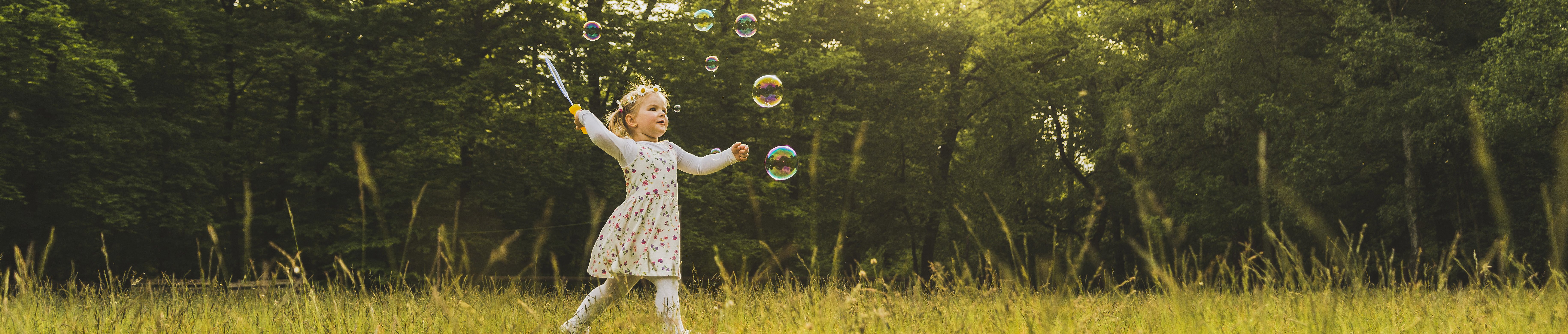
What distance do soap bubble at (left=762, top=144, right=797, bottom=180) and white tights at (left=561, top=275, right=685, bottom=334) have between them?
2.09 m

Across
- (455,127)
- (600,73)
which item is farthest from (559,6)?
(455,127)

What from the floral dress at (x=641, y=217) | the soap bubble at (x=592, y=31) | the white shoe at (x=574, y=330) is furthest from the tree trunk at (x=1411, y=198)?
the white shoe at (x=574, y=330)

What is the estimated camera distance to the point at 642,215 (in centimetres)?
435

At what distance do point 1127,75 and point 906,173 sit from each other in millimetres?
5616

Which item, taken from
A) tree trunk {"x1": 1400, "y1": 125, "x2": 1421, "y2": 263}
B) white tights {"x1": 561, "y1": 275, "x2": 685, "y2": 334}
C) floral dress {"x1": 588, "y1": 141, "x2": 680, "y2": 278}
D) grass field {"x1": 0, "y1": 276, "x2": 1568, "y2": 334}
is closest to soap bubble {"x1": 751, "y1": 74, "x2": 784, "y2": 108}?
grass field {"x1": 0, "y1": 276, "x2": 1568, "y2": 334}

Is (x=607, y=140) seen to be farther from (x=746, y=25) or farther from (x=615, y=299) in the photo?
(x=746, y=25)

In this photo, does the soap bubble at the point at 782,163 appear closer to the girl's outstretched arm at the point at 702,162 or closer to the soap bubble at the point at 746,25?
the girl's outstretched arm at the point at 702,162

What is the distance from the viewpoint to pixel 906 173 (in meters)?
25.7

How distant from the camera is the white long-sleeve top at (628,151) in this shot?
4.43m

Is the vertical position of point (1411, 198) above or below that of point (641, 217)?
below

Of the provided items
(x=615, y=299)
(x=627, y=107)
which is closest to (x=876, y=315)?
(x=615, y=299)

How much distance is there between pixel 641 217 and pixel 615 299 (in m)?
0.35

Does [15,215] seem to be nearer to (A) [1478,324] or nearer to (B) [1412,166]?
(A) [1478,324]

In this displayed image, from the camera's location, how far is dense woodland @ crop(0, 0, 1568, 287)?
1608 centimetres
